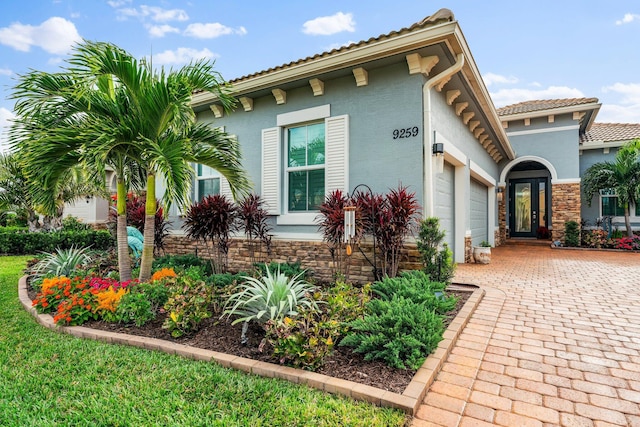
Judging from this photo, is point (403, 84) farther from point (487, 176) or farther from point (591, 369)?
point (487, 176)

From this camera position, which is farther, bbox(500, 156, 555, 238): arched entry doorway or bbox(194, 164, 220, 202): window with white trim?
bbox(500, 156, 555, 238): arched entry doorway

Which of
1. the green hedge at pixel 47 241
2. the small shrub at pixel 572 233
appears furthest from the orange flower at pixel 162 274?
the small shrub at pixel 572 233

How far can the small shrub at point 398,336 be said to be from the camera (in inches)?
110

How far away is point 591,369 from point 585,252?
36.0 feet

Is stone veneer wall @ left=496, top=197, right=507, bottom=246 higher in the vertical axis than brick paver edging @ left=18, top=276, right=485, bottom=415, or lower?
higher

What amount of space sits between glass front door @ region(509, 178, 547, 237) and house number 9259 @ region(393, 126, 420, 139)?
1328 centimetres

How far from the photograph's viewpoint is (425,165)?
5.38 m

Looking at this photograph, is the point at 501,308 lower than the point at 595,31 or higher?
lower

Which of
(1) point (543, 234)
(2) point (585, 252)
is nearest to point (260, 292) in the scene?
(2) point (585, 252)

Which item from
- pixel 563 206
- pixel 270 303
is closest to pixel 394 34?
pixel 270 303

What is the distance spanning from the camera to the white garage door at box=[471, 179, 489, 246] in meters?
10.5

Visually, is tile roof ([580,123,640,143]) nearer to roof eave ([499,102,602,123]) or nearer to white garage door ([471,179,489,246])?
roof eave ([499,102,602,123])

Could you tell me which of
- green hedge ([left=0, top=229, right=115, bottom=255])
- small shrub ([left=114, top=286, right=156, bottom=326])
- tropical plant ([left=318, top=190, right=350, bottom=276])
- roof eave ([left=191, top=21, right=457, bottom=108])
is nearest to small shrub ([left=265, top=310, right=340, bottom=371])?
small shrub ([left=114, top=286, right=156, bottom=326])

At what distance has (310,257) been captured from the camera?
20.9 ft
